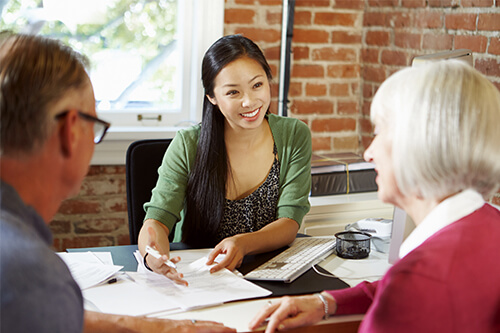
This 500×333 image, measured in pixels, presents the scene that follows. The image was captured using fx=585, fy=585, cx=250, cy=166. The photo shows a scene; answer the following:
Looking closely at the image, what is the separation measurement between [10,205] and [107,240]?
84.3 inches

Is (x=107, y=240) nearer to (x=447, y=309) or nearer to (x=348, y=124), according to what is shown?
(x=348, y=124)

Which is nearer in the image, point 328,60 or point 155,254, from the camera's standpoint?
point 155,254

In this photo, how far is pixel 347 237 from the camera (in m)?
1.82

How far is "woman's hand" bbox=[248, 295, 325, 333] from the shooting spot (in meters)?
1.31

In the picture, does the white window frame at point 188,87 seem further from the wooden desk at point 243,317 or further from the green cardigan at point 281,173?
the wooden desk at point 243,317

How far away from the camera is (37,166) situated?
2.86 feet

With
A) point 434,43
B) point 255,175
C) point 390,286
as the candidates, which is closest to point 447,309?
point 390,286

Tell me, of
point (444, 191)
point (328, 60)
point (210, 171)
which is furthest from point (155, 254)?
point (328, 60)

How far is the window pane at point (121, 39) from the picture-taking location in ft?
8.95

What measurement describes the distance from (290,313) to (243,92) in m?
0.90

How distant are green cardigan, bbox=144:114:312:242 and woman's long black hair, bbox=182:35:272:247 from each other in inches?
1.4

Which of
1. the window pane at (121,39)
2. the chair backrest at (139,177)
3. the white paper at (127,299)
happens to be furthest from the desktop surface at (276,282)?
the window pane at (121,39)

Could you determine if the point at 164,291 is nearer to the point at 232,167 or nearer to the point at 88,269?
the point at 88,269

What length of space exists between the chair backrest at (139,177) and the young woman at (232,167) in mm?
77
